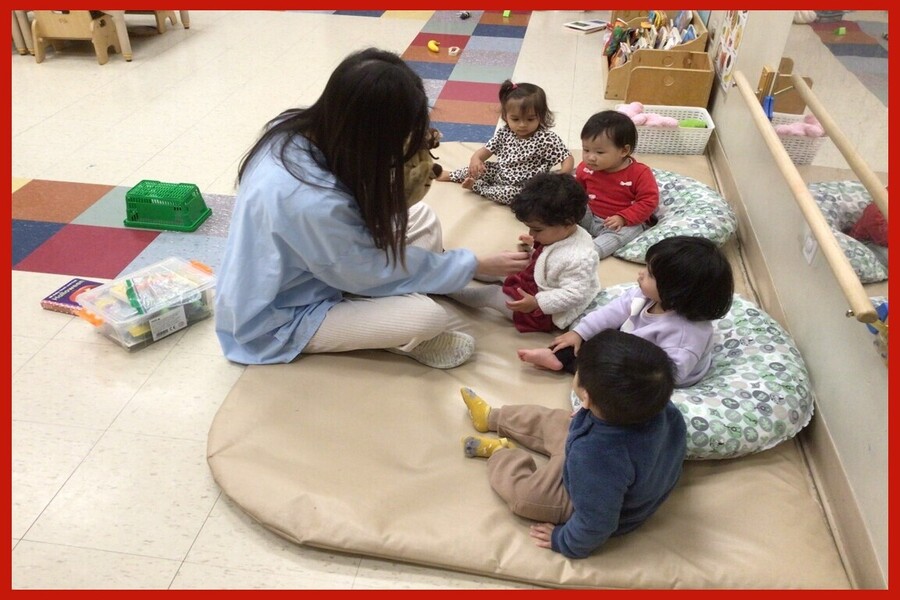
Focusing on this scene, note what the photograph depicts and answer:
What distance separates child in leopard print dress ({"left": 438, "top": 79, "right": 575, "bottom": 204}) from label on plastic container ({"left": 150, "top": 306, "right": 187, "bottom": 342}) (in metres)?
1.18

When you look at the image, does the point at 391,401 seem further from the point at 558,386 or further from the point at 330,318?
the point at 558,386

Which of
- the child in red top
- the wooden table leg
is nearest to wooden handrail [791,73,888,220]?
the child in red top

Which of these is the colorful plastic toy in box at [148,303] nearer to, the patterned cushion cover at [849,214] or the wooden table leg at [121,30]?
the patterned cushion cover at [849,214]

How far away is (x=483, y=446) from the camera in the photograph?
61.7 inches

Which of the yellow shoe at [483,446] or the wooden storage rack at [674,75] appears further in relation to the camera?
the wooden storage rack at [674,75]

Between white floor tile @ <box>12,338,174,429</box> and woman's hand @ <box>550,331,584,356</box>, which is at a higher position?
woman's hand @ <box>550,331,584,356</box>

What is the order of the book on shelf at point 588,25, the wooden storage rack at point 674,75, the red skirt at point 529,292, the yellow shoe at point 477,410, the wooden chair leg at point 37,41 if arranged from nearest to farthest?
the yellow shoe at point 477,410
the red skirt at point 529,292
the wooden storage rack at point 674,75
the wooden chair leg at point 37,41
the book on shelf at point 588,25

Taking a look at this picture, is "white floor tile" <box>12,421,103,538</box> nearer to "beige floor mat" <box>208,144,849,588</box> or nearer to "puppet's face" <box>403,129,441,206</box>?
"beige floor mat" <box>208,144,849,588</box>

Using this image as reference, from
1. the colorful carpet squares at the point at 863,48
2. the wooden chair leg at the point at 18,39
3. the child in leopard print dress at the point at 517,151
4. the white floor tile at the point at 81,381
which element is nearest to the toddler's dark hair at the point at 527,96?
the child in leopard print dress at the point at 517,151

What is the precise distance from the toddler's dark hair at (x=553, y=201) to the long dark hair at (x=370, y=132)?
1.16 feet

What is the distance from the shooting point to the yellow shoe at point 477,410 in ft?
A: 5.39

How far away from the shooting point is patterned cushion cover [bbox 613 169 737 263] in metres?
2.23

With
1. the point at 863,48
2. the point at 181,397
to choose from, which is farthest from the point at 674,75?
the point at 181,397

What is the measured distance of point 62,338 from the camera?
197 cm
